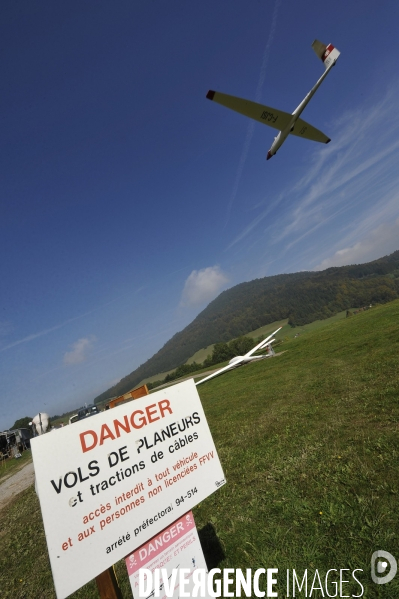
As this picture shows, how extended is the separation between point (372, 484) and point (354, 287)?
19187 cm

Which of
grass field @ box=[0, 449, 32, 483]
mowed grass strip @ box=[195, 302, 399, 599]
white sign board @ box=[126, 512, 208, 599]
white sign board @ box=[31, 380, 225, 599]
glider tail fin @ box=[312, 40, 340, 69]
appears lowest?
grass field @ box=[0, 449, 32, 483]

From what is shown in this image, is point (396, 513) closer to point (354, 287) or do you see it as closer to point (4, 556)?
point (4, 556)

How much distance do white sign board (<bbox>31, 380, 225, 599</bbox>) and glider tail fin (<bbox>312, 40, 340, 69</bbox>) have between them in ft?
64.4

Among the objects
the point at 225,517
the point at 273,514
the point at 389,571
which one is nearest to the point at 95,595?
the point at 225,517

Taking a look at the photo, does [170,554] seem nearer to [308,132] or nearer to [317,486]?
[317,486]

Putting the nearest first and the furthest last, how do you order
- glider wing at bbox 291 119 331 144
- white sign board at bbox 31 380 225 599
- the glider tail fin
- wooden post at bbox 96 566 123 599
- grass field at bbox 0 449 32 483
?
white sign board at bbox 31 380 225 599 → wooden post at bbox 96 566 123 599 → the glider tail fin → glider wing at bbox 291 119 331 144 → grass field at bbox 0 449 32 483

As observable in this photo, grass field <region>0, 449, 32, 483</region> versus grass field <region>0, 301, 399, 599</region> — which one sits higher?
grass field <region>0, 301, 399, 599</region>

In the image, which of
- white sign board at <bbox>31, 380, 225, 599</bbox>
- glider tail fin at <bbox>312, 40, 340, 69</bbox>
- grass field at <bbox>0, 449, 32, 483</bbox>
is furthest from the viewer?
grass field at <bbox>0, 449, 32, 483</bbox>

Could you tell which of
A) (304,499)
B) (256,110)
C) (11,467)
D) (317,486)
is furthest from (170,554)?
(11,467)

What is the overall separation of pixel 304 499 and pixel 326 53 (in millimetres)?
21758

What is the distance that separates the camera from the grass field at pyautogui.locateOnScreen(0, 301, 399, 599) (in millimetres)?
3932

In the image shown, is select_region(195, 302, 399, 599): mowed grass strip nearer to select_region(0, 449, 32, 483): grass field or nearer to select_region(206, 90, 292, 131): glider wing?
select_region(206, 90, 292, 131): glider wing

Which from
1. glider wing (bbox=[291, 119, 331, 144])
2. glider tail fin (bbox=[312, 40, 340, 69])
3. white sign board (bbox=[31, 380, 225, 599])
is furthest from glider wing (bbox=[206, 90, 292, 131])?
white sign board (bbox=[31, 380, 225, 599])

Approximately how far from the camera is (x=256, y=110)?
1471 centimetres
